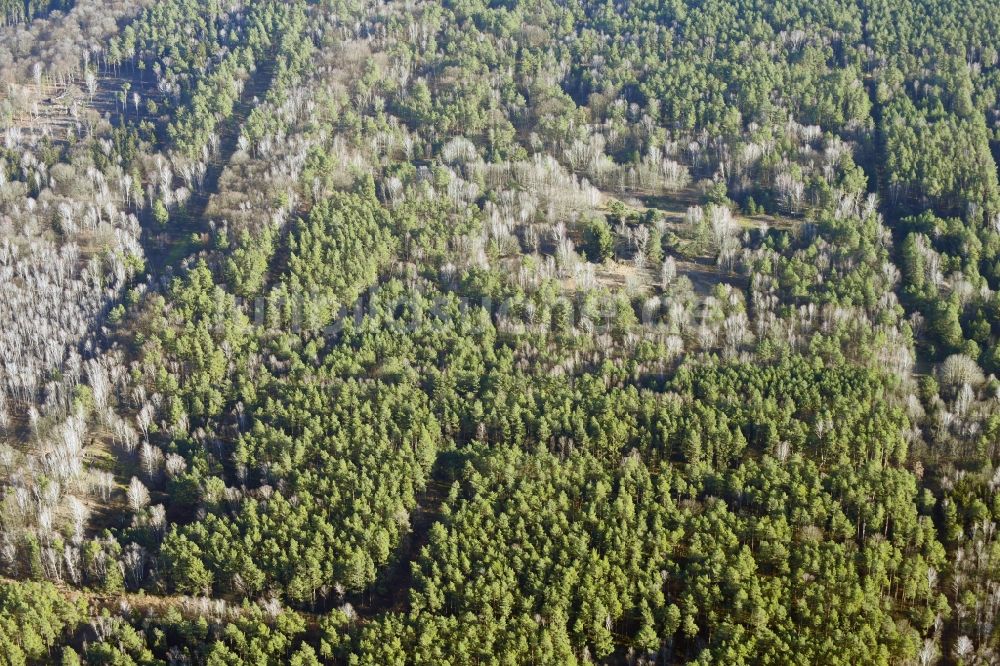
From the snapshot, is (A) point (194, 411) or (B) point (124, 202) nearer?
(A) point (194, 411)

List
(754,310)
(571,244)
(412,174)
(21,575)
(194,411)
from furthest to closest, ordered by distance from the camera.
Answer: (412,174) → (571,244) → (754,310) → (194,411) → (21,575)

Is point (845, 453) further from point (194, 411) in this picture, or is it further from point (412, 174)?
point (412, 174)

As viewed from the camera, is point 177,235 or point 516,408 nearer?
point 516,408

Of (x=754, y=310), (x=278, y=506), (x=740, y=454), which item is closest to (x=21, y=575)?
(x=278, y=506)

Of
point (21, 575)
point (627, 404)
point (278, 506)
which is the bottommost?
point (21, 575)

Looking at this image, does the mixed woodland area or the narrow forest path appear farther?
the narrow forest path

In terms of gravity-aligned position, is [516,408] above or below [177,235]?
above

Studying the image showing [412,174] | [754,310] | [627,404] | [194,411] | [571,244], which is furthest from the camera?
[412,174]

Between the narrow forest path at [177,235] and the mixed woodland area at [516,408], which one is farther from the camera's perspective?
the narrow forest path at [177,235]
